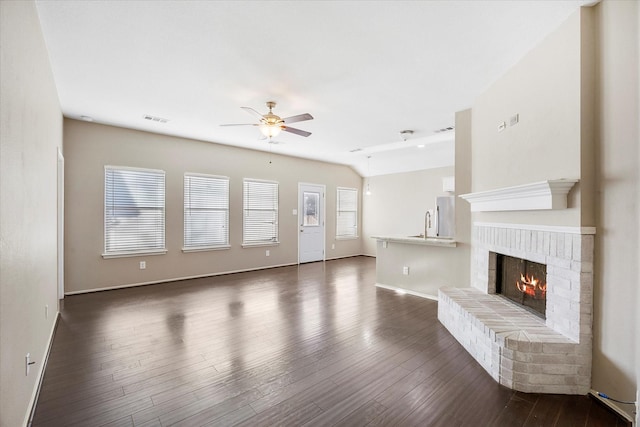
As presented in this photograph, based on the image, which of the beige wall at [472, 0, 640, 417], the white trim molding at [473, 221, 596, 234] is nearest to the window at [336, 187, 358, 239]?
the white trim molding at [473, 221, 596, 234]

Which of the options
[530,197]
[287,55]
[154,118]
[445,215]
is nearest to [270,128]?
[287,55]

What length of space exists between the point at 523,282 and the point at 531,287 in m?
0.13

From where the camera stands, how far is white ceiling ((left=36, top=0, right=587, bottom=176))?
2.25 meters

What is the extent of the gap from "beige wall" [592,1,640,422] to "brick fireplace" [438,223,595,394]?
0.27 feet

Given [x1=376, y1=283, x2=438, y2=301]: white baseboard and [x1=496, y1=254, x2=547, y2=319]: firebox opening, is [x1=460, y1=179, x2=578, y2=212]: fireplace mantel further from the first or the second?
[x1=376, y1=283, x2=438, y2=301]: white baseboard

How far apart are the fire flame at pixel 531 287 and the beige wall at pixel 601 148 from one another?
592mm

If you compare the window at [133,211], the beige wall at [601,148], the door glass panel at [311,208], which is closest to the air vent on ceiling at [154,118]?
the window at [133,211]

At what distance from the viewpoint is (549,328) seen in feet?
8.18

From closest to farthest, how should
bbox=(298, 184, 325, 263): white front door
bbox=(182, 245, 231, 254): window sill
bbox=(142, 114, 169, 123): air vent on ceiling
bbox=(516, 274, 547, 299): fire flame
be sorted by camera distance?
bbox=(516, 274, 547, 299): fire flame
bbox=(142, 114, 169, 123): air vent on ceiling
bbox=(182, 245, 231, 254): window sill
bbox=(298, 184, 325, 263): white front door

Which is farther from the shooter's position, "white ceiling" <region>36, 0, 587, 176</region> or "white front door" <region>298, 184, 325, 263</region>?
"white front door" <region>298, 184, 325, 263</region>

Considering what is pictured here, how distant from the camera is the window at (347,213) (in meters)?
8.95

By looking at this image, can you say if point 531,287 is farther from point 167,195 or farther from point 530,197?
point 167,195

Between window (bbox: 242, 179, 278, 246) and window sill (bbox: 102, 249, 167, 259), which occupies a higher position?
window (bbox: 242, 179, 278, 246)

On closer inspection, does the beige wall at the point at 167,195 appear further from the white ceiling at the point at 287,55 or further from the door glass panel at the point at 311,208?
the white ceiling at the point at 287,55
